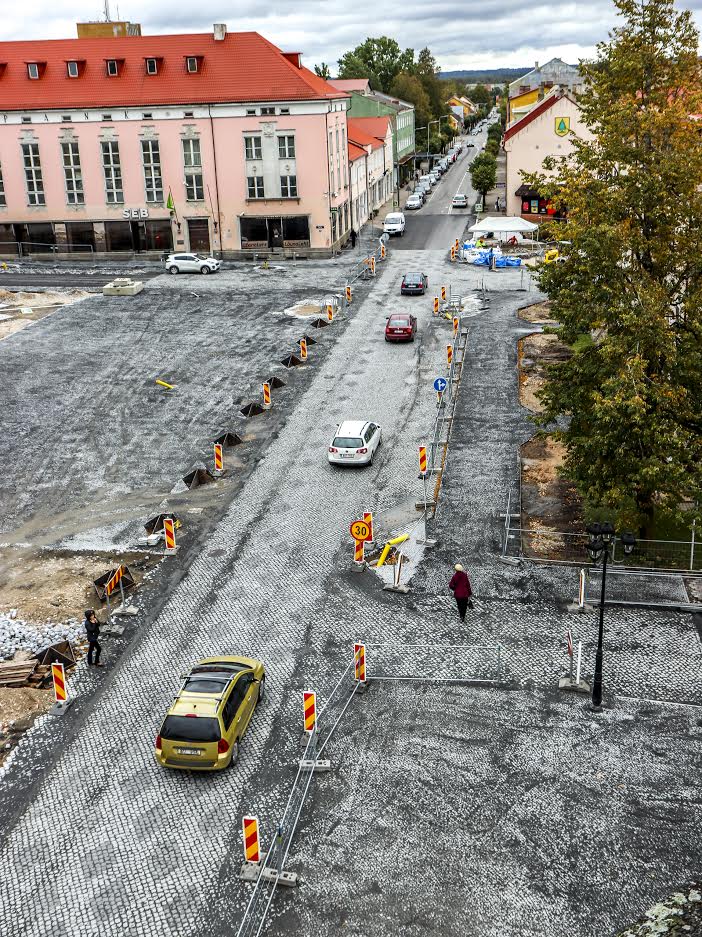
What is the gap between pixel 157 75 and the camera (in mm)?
64812

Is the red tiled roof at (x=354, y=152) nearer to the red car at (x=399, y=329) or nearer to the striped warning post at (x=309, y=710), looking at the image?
the red car at (x=399, y=329)

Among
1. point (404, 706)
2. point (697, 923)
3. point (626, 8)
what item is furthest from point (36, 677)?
point (626, 8)

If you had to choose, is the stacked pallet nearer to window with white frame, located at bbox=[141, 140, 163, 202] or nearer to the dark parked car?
the dark parked car

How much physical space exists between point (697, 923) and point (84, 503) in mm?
20959

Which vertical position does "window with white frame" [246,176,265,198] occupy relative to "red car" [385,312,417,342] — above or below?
above

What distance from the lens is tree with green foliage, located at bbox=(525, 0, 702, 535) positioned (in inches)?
801

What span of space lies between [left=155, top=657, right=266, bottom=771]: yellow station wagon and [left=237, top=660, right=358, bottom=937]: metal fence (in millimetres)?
1393

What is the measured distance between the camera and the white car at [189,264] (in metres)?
60.6

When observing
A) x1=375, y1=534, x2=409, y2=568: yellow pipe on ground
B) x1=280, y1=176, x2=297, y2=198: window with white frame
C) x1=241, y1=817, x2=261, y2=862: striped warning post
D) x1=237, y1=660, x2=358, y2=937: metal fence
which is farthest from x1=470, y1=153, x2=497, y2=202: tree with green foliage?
x1=241, y1=817, x2=261, y2=862: striped warning post

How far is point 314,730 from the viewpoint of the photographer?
17047mm

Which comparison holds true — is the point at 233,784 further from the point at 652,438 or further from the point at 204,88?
the point at 204,88

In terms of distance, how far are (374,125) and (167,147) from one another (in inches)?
1327

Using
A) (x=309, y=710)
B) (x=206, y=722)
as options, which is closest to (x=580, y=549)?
(x=309, y=710)

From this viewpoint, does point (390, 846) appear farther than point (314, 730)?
No
